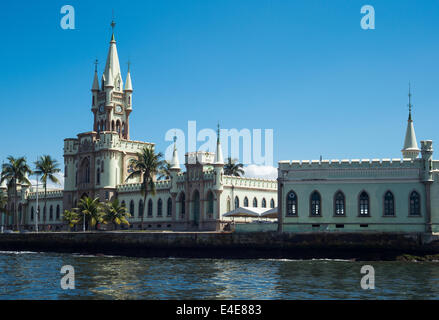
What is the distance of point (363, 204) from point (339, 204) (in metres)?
1.99

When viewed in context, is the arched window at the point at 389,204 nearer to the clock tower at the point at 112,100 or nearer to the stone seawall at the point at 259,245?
the stone seawall at the point at 259,245

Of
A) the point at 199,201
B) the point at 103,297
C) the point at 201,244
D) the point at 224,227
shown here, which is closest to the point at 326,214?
the point at 201,244

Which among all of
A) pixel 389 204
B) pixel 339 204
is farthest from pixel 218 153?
pixel 389 204

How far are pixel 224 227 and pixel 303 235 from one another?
17.0 meters

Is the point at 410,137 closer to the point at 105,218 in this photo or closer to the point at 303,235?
the point at 303,235

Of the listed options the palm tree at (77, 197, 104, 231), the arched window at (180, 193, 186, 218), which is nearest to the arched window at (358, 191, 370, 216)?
the arched window at (180, 193, 186, 218)

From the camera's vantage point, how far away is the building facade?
7006cm

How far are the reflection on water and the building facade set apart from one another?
24.6m

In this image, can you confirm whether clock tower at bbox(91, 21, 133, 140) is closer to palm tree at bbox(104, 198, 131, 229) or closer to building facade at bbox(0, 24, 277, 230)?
building facade at bbox(0, 24, 277, 230)

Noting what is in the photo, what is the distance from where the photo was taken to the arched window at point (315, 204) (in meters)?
52.9

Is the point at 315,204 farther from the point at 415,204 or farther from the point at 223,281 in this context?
the point at 223,281

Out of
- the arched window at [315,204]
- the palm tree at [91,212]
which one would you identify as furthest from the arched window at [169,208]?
the arched window at [315,204]

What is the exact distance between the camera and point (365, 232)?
49.6 meters

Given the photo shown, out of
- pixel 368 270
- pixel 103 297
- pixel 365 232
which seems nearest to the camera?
pixel 103 297
